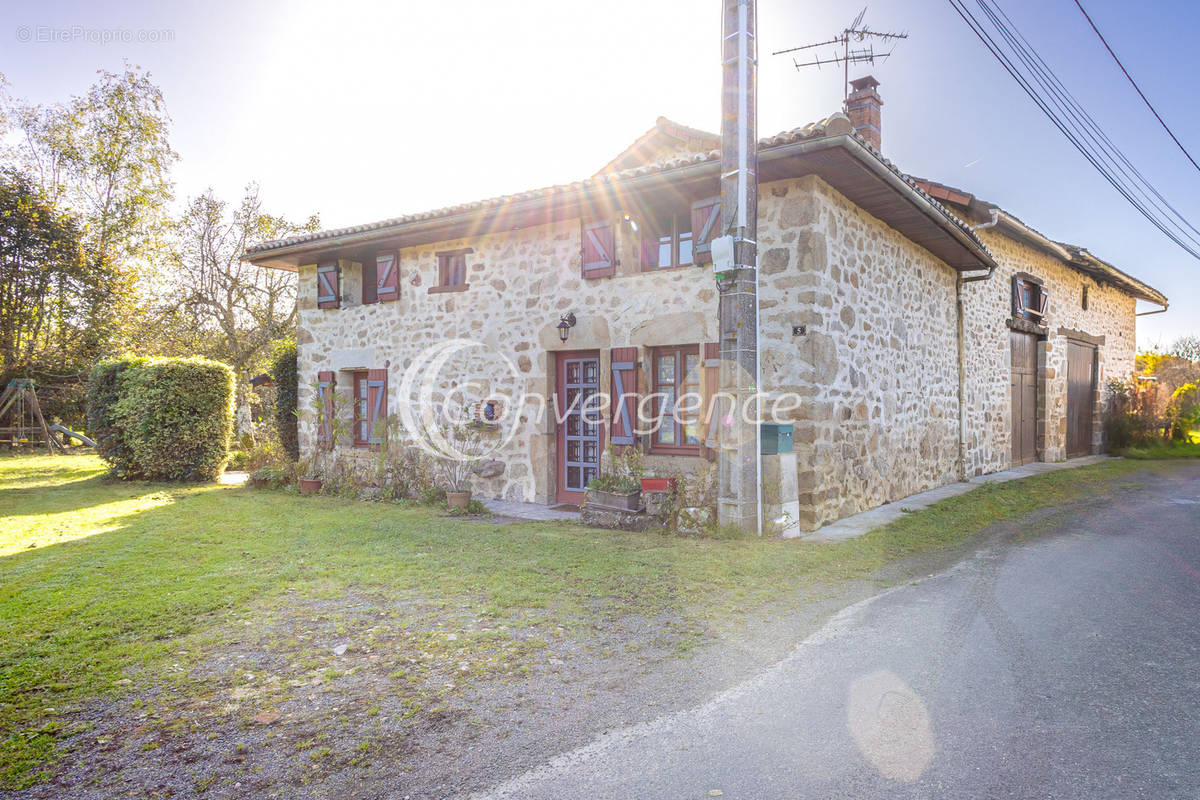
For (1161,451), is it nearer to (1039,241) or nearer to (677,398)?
(1039,241)

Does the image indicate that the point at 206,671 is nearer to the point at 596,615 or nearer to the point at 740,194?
the point at 596,615

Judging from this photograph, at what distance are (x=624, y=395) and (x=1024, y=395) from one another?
9.67m

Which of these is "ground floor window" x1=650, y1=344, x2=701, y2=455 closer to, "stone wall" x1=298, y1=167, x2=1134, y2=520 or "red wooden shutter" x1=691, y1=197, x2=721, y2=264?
"stone wall" x1=298, y1=167, x2=1134, y2=520

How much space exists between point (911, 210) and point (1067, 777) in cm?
Result: 679

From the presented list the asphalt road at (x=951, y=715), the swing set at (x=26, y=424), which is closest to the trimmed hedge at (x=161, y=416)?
the swing set at (x=26, y=424)

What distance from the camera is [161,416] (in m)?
10.5

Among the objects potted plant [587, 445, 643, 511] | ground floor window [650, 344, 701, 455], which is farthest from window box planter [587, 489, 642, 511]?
→ ground floor window [650, 344, 701, 455]

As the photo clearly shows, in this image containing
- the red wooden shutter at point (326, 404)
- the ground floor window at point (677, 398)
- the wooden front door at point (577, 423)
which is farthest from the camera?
the red wooden shutter at point (326, 404)

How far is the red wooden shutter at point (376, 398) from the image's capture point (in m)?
10.0

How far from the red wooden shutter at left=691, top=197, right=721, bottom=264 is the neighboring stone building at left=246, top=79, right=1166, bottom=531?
0.03 meters

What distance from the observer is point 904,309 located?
28.2 feet

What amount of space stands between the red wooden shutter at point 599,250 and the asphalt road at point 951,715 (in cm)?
496

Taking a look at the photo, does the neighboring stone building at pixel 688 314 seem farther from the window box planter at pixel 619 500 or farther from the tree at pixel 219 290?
the tree at pixel 219 290

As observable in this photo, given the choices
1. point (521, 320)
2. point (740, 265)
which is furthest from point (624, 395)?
point (740, 265)
